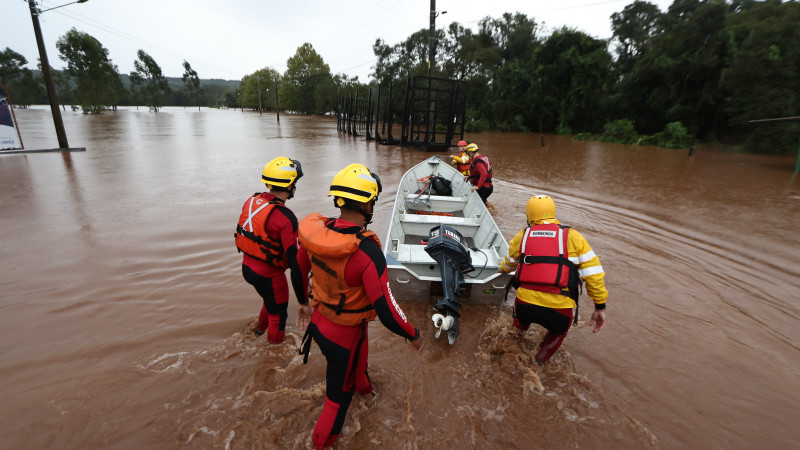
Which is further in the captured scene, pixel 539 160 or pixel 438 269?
pixel 539 160

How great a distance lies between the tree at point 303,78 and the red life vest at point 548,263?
58.4 m

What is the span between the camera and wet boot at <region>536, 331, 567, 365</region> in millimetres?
2809

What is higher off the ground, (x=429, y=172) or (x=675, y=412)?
(x=429, y=172)

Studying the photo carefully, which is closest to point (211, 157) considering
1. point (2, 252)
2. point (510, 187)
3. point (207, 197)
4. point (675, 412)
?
point (207, 197)

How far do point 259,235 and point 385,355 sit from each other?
64.6 inches

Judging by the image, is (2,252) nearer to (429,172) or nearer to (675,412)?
(429,172)

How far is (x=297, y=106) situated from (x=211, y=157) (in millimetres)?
51090

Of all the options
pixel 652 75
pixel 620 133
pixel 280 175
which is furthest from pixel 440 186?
pixel 652 75

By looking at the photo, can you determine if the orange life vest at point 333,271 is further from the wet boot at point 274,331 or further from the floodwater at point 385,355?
the wet boot at point 274,331

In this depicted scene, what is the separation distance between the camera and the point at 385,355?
126 inches

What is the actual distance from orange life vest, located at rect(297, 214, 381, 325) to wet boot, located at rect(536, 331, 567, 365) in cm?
177

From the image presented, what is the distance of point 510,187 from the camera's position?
10430mm

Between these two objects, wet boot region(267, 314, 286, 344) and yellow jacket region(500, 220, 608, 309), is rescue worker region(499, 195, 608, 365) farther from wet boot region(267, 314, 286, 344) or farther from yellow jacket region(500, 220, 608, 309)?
wet boot region(267, 314, 286, 344)

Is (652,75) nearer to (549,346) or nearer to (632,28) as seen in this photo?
(632,28)
